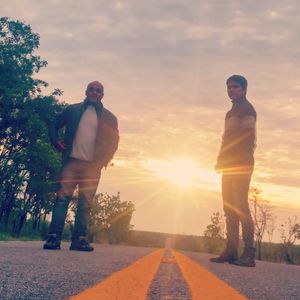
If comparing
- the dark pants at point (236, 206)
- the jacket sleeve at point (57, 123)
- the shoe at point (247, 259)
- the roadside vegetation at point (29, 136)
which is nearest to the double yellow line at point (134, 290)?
the shoe at point (247, 259)

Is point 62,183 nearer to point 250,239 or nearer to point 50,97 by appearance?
point 250,239

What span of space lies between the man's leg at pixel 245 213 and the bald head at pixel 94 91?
2.27 metres

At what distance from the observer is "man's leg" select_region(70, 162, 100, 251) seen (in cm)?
618

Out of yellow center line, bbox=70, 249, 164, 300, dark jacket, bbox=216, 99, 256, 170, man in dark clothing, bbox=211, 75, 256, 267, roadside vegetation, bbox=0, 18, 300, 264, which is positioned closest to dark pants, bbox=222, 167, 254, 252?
man in dark clothing, bbox=211, 75, 256, 267

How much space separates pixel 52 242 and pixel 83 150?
132cm

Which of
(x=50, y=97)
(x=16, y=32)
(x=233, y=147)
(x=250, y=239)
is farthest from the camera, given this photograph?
(x=50, y=97)

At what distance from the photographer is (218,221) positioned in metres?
46.6

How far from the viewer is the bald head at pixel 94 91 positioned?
6301 millimetres

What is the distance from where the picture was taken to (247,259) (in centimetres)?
548

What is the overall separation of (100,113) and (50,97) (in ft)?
87.6

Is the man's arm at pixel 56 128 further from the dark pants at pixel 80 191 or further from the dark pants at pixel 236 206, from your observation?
the dark pants at pixel 236 206

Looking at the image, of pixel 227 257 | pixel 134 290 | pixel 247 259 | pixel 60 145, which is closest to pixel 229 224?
pixel 227 257

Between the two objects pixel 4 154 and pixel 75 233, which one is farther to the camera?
pixel 4 154

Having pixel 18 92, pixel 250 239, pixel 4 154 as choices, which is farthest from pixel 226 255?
pixel 4 154
